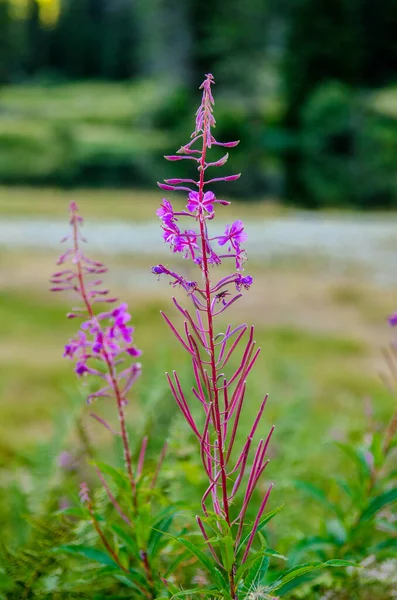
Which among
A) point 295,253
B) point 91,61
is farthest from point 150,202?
point 91,61

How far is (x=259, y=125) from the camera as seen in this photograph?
30.5 metres

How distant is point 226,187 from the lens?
64.7ft

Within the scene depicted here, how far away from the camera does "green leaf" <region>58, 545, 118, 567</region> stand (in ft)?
3.96

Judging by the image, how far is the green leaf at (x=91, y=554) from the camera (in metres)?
1.21

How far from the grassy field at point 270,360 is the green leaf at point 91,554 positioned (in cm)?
39

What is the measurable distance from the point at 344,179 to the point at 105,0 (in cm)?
3154

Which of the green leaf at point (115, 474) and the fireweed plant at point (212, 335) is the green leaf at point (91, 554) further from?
the fireweed plant at point (212, 335)

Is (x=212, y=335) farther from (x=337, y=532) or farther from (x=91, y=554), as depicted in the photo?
(x=337, y=532)

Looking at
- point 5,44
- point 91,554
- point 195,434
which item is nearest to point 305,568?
point 195,434

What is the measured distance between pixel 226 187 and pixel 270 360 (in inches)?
622

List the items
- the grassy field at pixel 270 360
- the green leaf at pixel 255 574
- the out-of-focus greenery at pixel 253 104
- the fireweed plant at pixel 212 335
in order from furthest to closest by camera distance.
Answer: the out-of-focus greenery at pixel 253 104 → the grassy field at pixel 270 360 → the green leaf at pixel 255 574 → the fireweed plant at pixel 212 335

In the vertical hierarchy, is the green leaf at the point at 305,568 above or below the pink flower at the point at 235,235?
below

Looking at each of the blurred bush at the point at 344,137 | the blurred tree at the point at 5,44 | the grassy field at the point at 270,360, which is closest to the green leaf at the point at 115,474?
the grassy field at the point at 270,360

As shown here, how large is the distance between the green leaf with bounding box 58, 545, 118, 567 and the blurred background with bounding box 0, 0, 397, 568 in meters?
0.45
